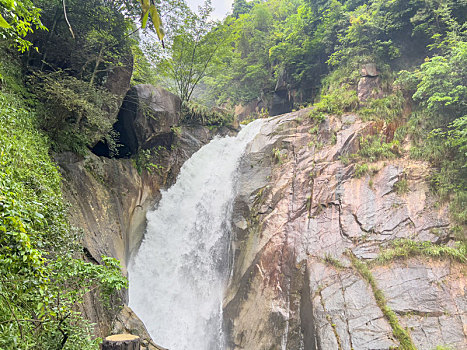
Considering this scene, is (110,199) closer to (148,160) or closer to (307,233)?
(148,160)

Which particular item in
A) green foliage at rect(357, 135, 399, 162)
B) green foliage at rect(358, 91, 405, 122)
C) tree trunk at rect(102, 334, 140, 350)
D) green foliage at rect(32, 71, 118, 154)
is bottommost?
tree trunk at rect(102, 334, 140, 350)

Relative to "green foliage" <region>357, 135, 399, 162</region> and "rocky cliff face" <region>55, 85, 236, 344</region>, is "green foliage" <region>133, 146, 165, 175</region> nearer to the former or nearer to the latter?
"rocky cliff face" <region>55, 85, 236, 344</region>

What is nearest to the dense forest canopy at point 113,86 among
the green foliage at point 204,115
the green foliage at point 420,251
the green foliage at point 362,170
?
the green foliage at point 204,115

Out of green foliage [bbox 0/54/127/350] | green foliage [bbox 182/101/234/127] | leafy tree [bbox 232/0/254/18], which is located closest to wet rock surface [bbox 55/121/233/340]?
green foliage [bbox 0/54/127/350]

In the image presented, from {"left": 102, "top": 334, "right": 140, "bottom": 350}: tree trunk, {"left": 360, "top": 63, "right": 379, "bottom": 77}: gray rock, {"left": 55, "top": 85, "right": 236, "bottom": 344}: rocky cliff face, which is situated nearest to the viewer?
{"left": 102, "top": 334, "right": 140, "bottom": 350}: tree trunk

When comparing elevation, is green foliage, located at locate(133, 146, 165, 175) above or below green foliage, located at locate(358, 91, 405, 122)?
below

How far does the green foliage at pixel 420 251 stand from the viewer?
23.3 feet

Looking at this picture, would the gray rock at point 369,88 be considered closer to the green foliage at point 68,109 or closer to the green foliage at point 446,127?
the green foliage at point 446,127

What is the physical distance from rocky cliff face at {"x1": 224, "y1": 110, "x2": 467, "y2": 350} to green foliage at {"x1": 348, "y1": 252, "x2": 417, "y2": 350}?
1.0 inches

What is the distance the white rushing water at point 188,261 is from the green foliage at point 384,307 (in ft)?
15.5

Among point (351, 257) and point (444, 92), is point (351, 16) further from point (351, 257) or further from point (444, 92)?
point (351, 257)

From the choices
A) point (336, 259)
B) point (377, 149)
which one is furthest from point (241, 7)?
point (336, 259)

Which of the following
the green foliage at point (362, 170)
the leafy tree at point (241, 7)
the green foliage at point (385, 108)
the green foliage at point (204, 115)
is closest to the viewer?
the green foliage at point (362, 170)

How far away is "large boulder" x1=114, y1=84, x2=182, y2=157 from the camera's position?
11219 millimetres
